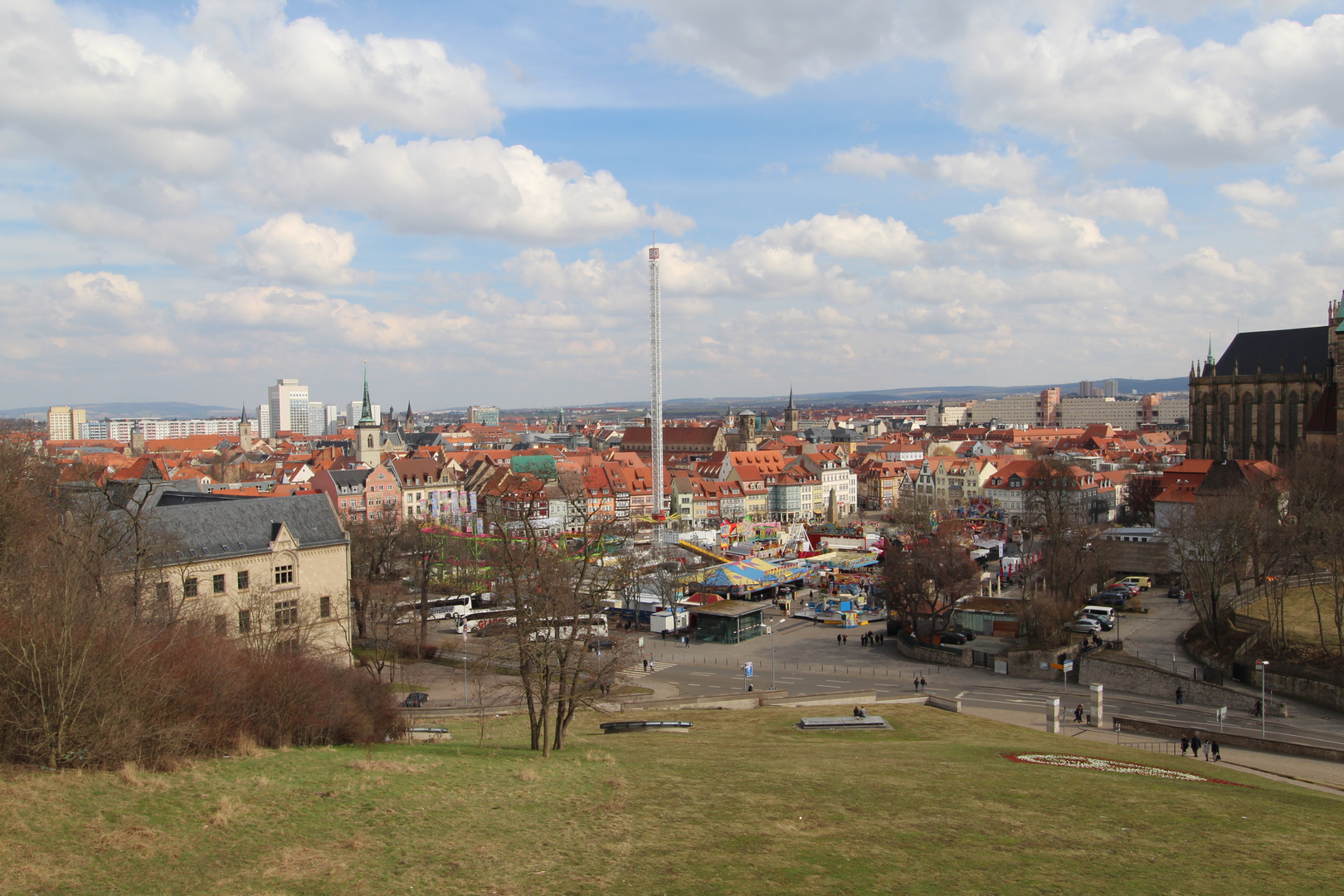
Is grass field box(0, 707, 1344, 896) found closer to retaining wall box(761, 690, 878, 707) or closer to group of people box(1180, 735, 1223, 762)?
group of people box(1180, 735, 1223, 762)

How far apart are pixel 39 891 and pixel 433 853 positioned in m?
4.56

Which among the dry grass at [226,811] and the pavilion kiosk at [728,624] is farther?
the pavilion kiosk at [728,624]

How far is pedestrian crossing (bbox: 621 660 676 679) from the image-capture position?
1778 inches

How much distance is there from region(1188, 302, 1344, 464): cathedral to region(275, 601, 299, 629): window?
87.1 meters

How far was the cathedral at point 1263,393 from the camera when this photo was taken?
93.7 m

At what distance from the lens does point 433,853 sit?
518 inches

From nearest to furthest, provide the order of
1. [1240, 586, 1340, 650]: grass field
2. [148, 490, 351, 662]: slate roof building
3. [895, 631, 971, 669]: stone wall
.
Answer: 1. [148, 490, 351, 662]: slate roof building
2. [1240, 586, 1340, 650]: grass field
3. [895, 631, 971, 669]: stone wall

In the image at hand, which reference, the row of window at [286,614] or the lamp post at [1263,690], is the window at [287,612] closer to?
the row of window at [286,614]

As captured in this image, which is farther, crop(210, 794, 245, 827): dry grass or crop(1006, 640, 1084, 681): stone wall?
crop(1006, 640, 1084, 681): stone wall

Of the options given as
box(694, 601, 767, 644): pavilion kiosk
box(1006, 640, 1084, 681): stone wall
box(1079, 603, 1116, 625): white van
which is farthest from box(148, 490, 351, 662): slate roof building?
box(1079, 603, 1116, 625): white van

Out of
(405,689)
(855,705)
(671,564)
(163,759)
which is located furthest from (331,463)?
(163,759)

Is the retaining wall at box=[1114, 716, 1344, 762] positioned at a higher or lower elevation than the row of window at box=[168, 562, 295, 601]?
lower

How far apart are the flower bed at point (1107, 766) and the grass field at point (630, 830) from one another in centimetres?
207

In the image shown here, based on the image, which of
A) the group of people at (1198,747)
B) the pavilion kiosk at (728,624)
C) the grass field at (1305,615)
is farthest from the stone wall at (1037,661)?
the pavilion kiosk at (728,624)
